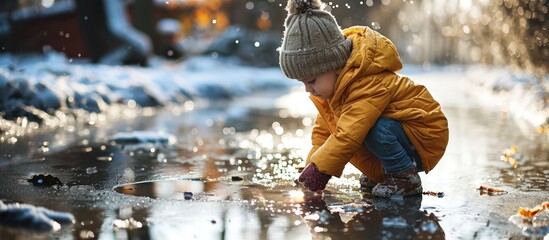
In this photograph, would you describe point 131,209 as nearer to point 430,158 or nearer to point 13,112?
point 430,158

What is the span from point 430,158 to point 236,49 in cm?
3095

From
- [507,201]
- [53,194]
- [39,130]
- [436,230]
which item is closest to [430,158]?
[507,201]

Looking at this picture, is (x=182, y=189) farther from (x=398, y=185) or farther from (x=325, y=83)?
(x=398, y=185)

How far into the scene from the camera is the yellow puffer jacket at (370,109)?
456 cm

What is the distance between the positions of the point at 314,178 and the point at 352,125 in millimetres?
355

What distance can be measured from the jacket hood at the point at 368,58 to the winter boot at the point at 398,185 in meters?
0.57

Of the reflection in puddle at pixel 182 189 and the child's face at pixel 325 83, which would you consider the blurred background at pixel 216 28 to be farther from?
the reflection in puddle at pixel 182 189

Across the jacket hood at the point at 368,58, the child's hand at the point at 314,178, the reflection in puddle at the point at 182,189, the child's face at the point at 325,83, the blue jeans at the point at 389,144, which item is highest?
the jacket hood at the point at 368,58

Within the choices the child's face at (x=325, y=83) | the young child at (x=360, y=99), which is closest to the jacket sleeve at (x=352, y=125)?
the young child at (x=360, y=99)

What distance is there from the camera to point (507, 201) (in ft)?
15.3

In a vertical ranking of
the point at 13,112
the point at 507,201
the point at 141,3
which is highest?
the point at 141,3

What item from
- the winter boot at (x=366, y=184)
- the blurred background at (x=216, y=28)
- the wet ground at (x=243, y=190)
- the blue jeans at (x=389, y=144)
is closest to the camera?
the wet ground at (x=243, y=190)

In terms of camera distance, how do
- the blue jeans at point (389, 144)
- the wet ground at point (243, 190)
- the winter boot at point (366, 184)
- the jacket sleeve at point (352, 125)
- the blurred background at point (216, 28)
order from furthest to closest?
the blurred background at point (216, 28)
the winter boot at point (366, 184)
the blue jeans at point (389, 144)
the jacket sleeve at point (352, 125)
the wet ground at point (243, 190)

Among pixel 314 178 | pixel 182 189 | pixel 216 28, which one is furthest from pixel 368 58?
pixel 216 28
